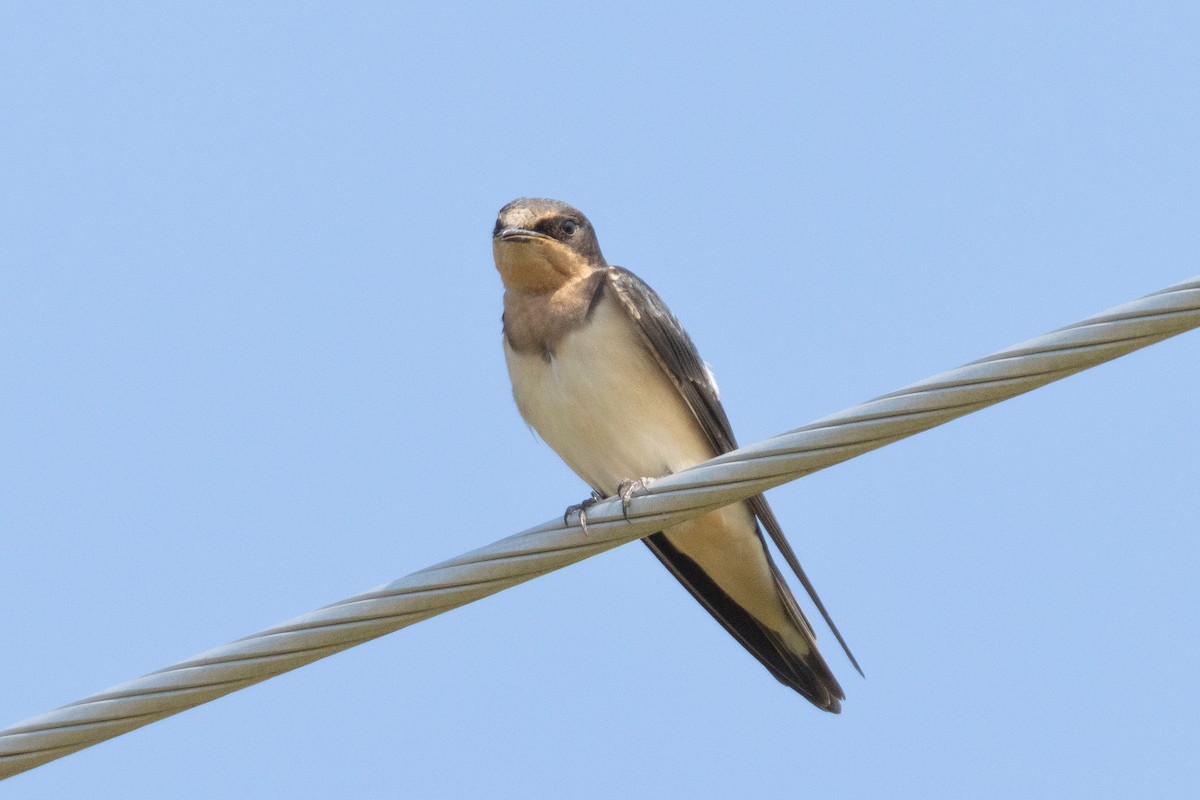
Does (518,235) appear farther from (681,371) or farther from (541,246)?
(681,371)

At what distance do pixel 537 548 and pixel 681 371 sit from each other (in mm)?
2116

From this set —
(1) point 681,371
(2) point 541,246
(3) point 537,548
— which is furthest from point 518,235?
(3) point 537,548

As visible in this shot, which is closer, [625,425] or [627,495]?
[627,495]

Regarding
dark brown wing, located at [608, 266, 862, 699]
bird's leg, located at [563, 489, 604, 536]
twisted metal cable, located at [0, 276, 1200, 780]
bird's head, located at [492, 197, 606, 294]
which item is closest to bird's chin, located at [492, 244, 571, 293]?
bird's head, located at [492, 197, 606, 294]

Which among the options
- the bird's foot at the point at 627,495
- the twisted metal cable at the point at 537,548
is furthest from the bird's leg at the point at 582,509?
the twisted metal cable at the point at 537,548

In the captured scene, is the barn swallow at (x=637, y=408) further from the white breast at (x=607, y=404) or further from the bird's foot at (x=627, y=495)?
the bird's foot at (x=627, y=495)

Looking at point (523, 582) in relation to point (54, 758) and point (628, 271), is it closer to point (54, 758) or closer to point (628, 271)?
point (54, 758)

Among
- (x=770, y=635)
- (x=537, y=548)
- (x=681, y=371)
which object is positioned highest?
(x=681, y=371)

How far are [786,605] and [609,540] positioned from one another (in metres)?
2.17

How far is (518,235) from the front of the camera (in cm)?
652

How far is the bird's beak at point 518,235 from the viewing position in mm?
6520

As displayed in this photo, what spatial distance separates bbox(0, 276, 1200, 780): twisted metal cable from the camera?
3662 mm

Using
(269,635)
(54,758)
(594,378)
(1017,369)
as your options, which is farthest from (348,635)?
(594,378)

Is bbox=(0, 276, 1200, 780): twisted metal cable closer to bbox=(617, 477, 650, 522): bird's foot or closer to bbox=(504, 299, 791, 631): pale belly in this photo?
bbox=(617, 477, 650, 522): bird's foot
